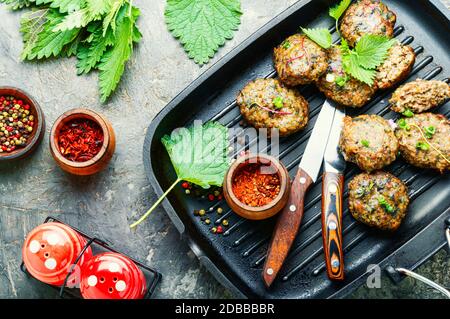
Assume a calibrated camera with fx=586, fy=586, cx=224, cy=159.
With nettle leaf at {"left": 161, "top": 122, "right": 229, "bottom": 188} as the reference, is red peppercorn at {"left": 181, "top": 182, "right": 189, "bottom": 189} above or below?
Answer: below

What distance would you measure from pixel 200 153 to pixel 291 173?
0.49 m

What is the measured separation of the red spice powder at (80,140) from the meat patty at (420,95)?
1.48 m

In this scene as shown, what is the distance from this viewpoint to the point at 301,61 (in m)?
2.81

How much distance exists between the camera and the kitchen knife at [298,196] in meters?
2.85

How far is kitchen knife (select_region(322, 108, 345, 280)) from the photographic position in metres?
2.83

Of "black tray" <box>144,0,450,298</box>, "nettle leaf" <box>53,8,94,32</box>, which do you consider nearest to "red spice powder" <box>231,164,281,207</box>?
"black tray" <box>144,0,450,298</box>

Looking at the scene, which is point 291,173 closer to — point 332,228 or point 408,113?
point 332,228

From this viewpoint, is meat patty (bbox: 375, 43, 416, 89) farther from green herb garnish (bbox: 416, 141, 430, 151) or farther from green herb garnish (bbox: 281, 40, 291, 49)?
green herb garnish (bbox: 281, 40, 291, 49)

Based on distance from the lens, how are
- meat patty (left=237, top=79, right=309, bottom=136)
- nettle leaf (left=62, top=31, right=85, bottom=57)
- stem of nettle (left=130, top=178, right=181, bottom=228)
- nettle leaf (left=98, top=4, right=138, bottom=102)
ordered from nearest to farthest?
1. stem of nettle (left=130, top=178, right=181, bottom=228)
2. meat patty (left=237, top=79, right=309, bottom=136)
3. nettle leaf (left=98, top=4, right=138, bottom=102)
4. nettle leaf (left=62, top=31, right=85, bottom=57)

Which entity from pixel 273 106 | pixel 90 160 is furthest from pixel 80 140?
pixel 273 106

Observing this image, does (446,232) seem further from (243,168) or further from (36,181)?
(36,181)

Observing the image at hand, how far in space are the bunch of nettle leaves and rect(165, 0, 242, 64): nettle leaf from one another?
0.20m
